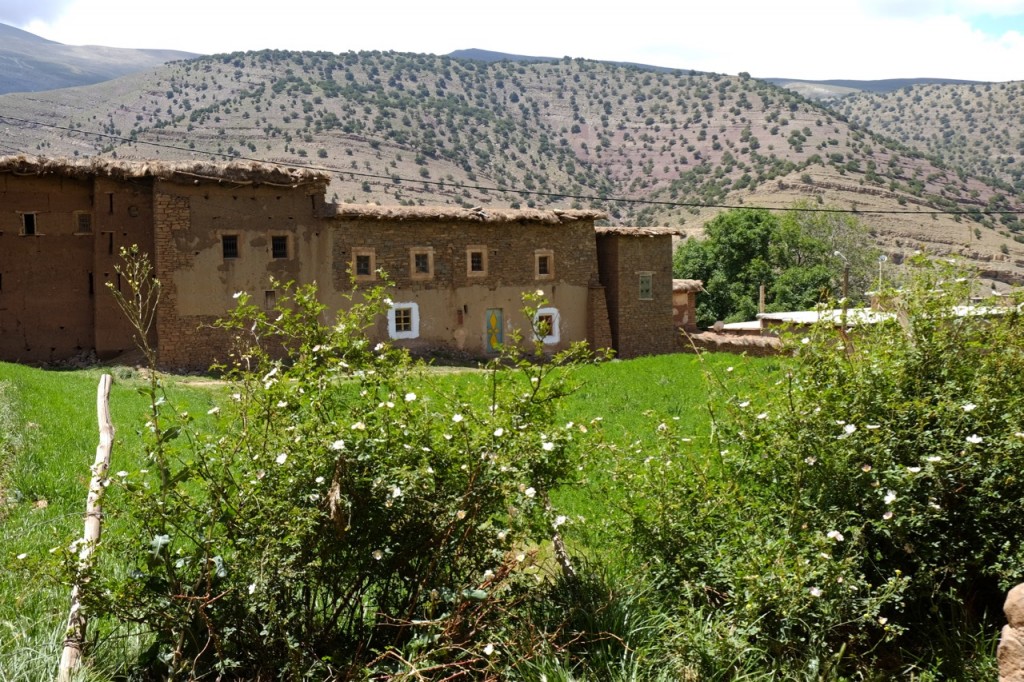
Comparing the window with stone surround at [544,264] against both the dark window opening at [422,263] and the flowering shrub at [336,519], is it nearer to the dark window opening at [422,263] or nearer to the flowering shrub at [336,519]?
the dark window opening at [422,263]

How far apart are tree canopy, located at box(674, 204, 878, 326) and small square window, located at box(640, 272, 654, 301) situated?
17.5 m

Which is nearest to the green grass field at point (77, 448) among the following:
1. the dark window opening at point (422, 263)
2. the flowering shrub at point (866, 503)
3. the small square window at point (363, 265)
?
the flowering shrub at point (866, 503)

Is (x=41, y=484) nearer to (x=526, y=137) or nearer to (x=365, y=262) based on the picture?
(x=365, y=262)

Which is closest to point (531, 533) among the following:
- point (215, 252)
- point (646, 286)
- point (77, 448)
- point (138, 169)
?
point (77, 448)

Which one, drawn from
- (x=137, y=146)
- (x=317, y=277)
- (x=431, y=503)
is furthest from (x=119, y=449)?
(x=137, y=146)

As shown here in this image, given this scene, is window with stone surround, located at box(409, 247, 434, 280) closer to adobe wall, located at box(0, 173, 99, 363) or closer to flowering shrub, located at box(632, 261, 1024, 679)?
adobe wall, located at box(0, 173, 99, 363)

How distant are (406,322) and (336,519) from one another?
23.1 meters

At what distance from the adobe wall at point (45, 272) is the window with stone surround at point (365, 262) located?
6.95 m

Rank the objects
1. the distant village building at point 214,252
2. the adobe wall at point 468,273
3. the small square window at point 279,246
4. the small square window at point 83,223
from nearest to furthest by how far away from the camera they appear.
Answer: the distant village building at point 214,252 < the small square window at point 83,223 < the small square window at point 279,246 < the adobe wall at point 468,273

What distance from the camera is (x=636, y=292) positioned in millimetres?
31406

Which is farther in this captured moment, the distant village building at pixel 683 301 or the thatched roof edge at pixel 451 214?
the distant village building at pixel 683 301

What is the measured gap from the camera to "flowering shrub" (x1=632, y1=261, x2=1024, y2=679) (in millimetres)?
5301

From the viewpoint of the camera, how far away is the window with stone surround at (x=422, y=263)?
90.0 feet

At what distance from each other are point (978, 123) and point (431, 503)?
10931 centimetres
